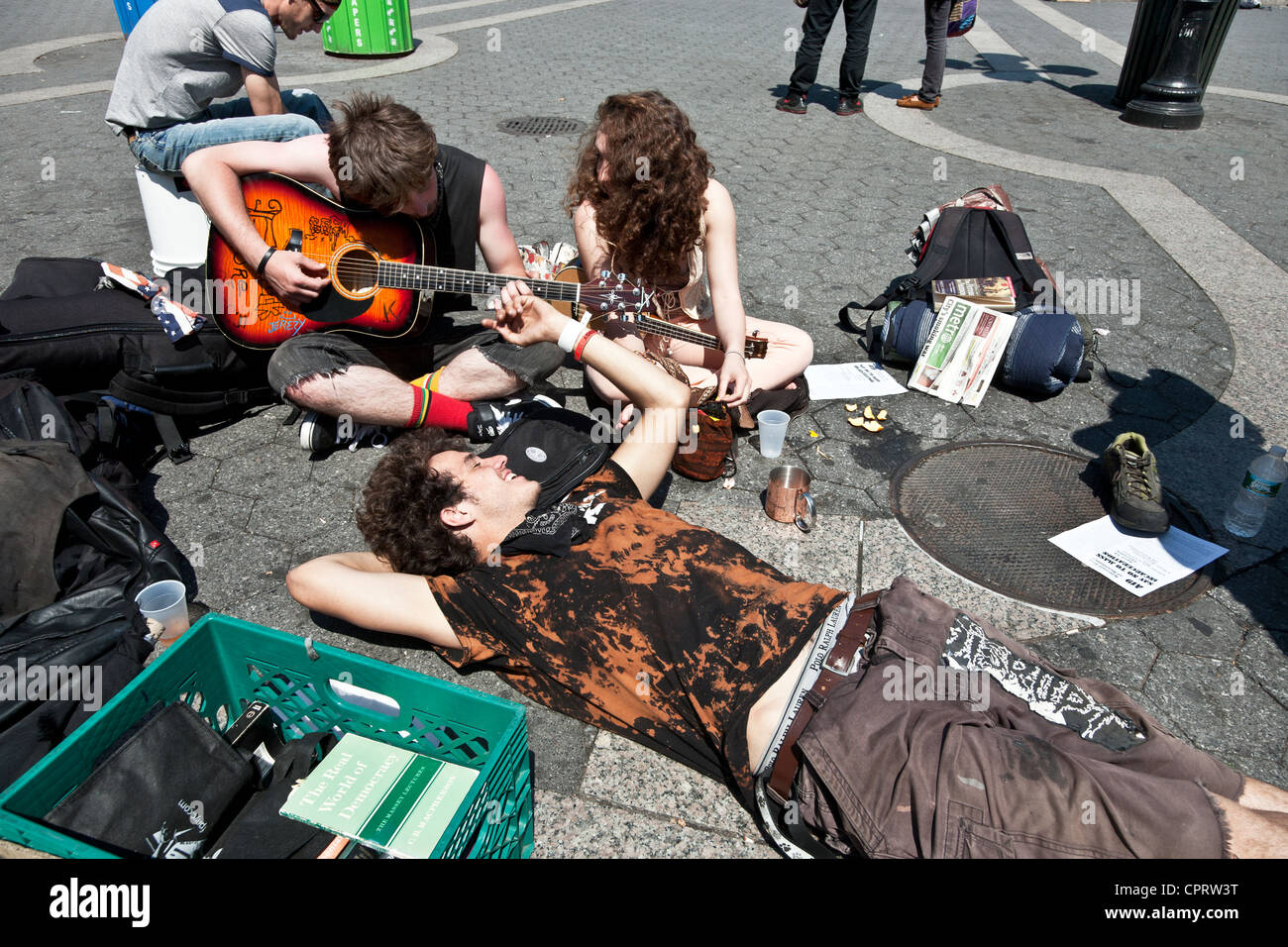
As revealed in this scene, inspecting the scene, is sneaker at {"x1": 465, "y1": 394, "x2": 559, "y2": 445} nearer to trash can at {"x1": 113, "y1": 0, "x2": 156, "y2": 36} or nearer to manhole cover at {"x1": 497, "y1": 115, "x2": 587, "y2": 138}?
manhole cover at {"x1": 497, "y1": 115, "x2": 587, "y2": 138}

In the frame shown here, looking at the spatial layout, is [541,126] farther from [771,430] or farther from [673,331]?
[771,430]

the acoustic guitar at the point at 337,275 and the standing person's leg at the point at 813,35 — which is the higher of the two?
the standing person's leg at the point at 813,35

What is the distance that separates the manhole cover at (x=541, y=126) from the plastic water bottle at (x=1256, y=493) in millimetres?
5997

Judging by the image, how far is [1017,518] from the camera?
3.23 metres

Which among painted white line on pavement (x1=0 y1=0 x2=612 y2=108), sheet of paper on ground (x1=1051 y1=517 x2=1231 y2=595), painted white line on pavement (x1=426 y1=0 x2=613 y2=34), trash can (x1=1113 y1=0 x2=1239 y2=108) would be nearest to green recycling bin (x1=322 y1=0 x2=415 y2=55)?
painted white line on pavement (x1=0 y1=0 x2=612 y2=108)

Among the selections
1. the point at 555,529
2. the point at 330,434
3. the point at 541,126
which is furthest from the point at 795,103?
the point at 555,529

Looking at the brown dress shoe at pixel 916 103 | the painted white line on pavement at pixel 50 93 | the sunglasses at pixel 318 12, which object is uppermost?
the sunglasses at pixel 318 12

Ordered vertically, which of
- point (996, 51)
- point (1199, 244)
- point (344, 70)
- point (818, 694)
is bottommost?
point (1199, 244)

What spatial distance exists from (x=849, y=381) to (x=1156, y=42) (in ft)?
23.7

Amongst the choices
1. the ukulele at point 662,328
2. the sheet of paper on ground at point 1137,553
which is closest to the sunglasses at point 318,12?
the ukulele at point 662,328

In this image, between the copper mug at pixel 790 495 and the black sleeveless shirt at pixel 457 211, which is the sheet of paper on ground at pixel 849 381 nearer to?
the copper mug at pixel 790 495

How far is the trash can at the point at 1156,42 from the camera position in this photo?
311 inches

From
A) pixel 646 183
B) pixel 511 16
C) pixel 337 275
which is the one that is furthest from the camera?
pixel 511 16
